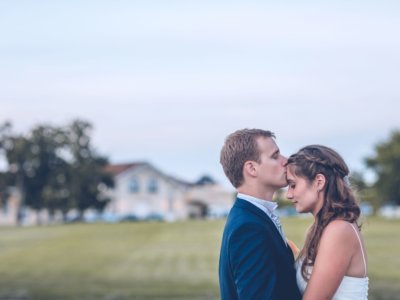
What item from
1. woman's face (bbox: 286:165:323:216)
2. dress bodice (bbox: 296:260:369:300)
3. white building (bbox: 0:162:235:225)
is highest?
woman's face (bbox: 286:165:323:216)

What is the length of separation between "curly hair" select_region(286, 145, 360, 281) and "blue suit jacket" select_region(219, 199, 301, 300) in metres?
0.13

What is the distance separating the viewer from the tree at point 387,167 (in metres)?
97.9

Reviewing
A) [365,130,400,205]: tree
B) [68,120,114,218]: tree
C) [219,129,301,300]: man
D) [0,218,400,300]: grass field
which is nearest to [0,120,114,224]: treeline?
[68,120,114,218]: tree

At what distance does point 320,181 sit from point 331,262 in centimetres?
35

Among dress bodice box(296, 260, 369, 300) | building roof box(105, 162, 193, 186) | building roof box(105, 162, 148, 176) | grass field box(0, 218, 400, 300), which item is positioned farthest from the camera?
building roof box(105, 162, 148, 176)

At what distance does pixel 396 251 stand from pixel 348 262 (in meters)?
37.4

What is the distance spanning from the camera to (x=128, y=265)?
117ft

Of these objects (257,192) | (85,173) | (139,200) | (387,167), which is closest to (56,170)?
(85,173)

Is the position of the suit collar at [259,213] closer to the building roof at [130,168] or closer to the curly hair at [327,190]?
the curly hair at [327,190]

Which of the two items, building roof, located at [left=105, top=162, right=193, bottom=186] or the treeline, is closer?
the treeline

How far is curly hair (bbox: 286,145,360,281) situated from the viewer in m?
4.46

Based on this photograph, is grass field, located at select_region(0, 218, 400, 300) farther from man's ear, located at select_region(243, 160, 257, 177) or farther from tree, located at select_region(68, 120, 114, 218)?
tree, located at select_region(68, 120, 114, 218)

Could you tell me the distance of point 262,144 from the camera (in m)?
4.55

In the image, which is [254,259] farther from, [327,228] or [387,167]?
[387,167]
